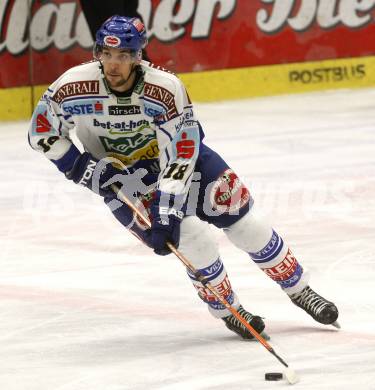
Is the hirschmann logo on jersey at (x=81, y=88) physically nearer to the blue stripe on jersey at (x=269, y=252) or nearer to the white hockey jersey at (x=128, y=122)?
the white hockey jersey at (x=128, y=122)

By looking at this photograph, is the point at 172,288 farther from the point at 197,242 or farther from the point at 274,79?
the point at 274,79

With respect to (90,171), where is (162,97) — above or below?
above

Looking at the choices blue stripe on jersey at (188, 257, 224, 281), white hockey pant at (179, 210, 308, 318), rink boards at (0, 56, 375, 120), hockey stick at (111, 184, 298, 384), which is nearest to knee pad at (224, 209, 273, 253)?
white hockey pant at (179, 210, 308, 318)

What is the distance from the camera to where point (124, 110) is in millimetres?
4762

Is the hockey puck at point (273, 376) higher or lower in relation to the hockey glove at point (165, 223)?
lower

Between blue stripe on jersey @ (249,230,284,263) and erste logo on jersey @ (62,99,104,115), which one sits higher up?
erste logo on jersey @ (62,99,104,115)

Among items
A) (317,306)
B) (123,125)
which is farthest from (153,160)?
(317,306)

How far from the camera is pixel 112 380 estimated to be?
14.3 ft

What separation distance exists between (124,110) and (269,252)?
800 mm

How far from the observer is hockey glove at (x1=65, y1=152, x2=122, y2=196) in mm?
4812

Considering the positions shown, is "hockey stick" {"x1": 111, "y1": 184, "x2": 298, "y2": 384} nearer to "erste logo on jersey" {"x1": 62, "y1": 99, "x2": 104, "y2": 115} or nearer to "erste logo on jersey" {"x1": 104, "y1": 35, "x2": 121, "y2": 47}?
"erste logo on jersey" {"x1": 62, "y1": 99, "x2": 104, "y2": 115}

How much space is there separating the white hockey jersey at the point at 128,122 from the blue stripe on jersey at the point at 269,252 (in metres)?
0.48

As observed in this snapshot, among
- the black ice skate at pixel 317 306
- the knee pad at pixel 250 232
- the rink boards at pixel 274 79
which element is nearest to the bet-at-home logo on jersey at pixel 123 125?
the knee pad at pixel 250 232

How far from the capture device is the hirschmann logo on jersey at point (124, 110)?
475cm
